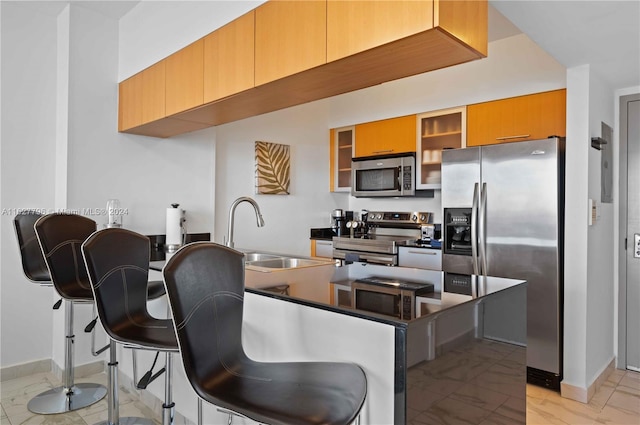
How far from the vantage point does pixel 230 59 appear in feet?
7.71

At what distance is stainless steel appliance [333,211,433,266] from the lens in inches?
161

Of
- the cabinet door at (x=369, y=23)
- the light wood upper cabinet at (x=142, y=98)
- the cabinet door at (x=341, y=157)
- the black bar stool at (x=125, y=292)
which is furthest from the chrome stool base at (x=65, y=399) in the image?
the cabinet door at (x=341, y=157)

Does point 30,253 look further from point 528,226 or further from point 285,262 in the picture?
point 528,226

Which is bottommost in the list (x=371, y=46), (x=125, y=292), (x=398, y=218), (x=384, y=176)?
(x=125, y=292)

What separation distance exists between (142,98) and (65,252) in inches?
51.1

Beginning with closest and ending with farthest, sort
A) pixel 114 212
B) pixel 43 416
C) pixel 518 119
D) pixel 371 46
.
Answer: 1. pixel 371 46
2. pixel 43 416
3. pixel 114 212
4. pixel 518 119

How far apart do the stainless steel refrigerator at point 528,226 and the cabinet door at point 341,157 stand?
1817mm

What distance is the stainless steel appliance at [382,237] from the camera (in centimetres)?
409

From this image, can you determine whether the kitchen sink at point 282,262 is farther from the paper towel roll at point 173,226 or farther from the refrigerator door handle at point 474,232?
the refrigerator door handle at point 474,232

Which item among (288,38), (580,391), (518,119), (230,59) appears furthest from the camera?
(518,119)

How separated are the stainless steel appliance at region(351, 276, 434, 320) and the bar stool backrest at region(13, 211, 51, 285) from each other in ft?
6.56

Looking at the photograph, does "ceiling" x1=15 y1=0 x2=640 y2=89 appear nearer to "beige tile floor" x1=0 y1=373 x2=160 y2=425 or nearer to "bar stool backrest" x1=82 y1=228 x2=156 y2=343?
"bar stool backrest" x1=82 y1=228 x2=156 y2=343

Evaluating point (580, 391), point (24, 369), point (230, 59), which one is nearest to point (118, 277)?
point (230, 59)

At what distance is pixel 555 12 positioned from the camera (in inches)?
80.5
